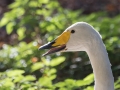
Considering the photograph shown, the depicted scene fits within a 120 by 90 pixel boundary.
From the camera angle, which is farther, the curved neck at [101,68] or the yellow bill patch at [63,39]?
the yellow bill patch at [63,39]

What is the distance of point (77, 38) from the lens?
3289mm

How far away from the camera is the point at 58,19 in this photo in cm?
597

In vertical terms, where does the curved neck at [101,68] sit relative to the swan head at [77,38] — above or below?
below

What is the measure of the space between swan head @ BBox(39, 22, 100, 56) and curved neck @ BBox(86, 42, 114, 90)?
71mm

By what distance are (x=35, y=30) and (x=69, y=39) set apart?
2.74 meters

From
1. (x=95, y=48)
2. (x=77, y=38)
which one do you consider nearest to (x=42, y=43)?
(x=77, y=38)

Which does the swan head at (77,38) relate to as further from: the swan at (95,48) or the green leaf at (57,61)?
the green leaf at (57,61)

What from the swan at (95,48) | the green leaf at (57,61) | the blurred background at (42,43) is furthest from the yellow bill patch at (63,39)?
the green leaf at (57,61)

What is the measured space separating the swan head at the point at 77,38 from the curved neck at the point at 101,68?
7cm

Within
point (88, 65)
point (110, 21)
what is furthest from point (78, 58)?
point (110, 21)

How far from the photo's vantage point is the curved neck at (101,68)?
312cm

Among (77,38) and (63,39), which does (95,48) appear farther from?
(63,39)

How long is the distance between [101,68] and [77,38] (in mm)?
316

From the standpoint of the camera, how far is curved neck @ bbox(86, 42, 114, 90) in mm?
3123
